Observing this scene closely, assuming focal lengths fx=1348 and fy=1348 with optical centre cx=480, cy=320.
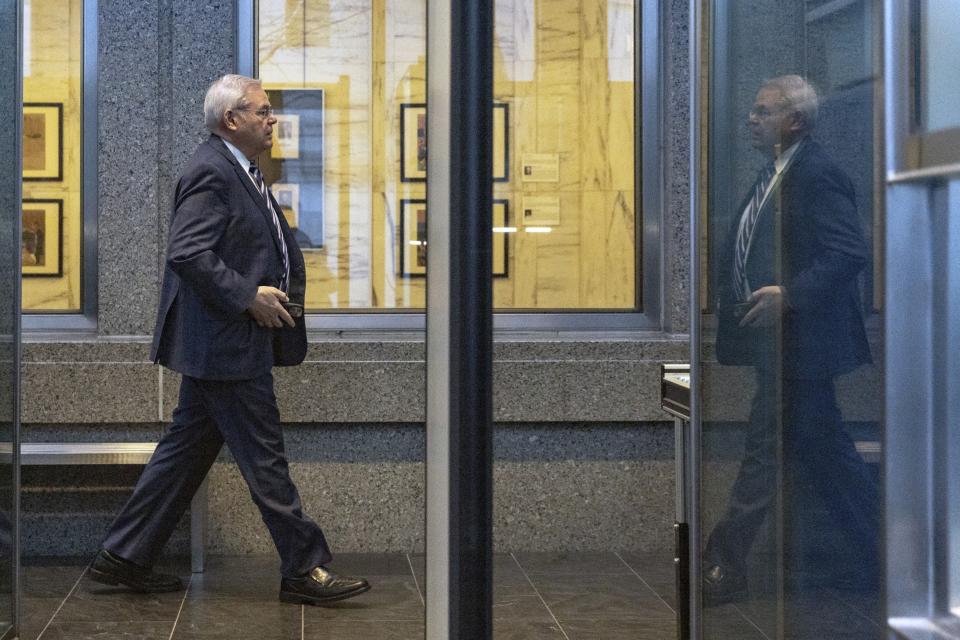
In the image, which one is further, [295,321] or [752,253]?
[295,321]

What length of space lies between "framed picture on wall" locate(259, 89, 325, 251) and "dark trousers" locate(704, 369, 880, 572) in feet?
13.1

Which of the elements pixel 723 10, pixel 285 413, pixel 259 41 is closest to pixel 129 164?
pixel 259 41

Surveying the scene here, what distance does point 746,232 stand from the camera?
7.80 feet

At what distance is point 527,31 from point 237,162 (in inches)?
70.4

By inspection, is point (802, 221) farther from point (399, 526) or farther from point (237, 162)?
point (399, 526)

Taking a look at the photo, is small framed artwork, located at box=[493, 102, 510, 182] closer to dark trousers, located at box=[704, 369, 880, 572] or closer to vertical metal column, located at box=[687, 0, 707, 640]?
vertical metal column, located at box=[687, 0, 707, 640]

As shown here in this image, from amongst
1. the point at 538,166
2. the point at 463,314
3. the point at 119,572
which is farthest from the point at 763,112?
the point at 538,166

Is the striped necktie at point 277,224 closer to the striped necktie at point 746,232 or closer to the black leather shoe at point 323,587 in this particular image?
the black leather shoe at point 323,587

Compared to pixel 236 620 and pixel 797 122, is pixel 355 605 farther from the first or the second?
pixel 797 122

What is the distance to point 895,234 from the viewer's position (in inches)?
67.1

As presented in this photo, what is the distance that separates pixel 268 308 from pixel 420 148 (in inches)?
65.3

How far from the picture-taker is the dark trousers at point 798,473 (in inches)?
73.4

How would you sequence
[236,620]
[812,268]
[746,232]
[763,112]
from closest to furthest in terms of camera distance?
[812,268], [763,112], [746,232], [236,620]

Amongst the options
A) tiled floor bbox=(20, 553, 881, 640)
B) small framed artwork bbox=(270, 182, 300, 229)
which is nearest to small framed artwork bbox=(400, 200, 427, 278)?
small framed artwork bbox=(270, 182, 300, 229)
